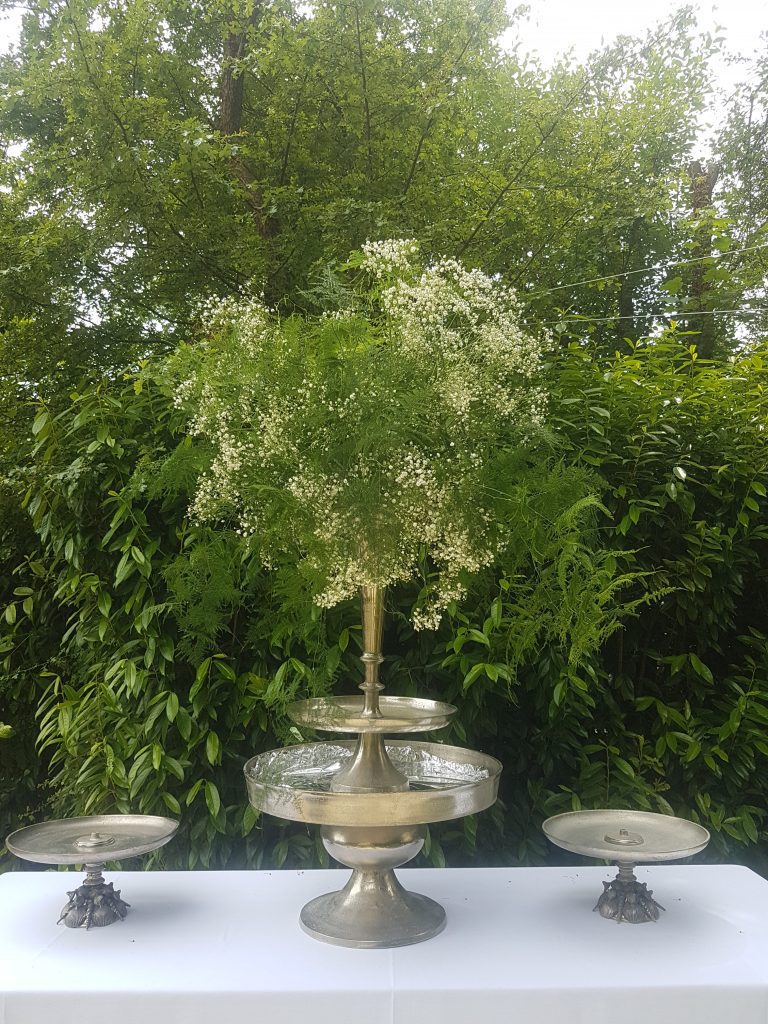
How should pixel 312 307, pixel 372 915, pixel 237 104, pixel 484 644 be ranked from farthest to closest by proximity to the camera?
pixel 237 104, pixel 312 307, pixel 484 644, pixel 372 915

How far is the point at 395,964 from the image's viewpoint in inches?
49.7

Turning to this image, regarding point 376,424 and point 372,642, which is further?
point 372,642

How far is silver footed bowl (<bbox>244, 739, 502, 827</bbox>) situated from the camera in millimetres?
1250

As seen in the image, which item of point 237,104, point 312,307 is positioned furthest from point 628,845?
point 237,104

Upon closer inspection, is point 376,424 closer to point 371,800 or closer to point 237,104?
point 371,800

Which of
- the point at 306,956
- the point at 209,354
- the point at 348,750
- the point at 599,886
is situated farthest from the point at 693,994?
the point at 209,354

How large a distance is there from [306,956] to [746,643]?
1.60m

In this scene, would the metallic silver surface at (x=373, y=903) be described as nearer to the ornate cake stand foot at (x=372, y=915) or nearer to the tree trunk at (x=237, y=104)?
the ornate cake stand foot at (x=372, y=915)

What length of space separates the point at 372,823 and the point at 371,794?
41mm

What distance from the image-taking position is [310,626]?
179cm

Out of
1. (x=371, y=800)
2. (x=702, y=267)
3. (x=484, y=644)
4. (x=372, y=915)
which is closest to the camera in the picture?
(x=371, y=800)

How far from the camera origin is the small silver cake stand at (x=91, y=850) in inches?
54.1

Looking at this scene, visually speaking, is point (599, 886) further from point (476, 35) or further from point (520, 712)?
point (476, 35)

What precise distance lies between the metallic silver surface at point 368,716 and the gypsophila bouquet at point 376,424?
0.19 m
